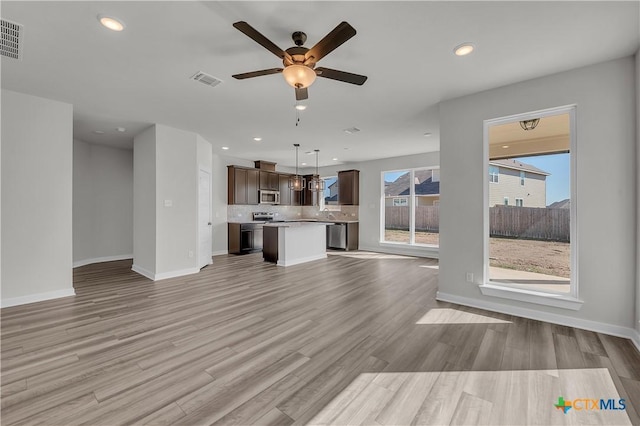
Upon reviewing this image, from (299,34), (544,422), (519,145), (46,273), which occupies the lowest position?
(544,422)

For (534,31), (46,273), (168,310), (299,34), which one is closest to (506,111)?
(534,31)

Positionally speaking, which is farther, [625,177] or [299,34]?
[625,177]

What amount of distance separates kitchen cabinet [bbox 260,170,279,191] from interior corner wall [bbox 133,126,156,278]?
3.46 metres

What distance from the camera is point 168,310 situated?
3.30 m

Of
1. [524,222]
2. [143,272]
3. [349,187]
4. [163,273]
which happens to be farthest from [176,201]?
[524,222]

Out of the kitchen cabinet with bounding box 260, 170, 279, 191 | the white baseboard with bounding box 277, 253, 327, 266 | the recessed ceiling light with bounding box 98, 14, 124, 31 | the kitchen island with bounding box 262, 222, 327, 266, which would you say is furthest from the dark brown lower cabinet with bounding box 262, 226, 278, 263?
the recessed ceiling light with bounding box 98, 14, 124, 31

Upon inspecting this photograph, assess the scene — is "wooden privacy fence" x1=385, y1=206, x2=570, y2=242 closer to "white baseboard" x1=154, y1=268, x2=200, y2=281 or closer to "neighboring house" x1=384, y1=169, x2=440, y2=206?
"neighboring house" x1=384, y1=169, x2=440, y2=206

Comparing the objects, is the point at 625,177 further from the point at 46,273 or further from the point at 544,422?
the point at 46,273

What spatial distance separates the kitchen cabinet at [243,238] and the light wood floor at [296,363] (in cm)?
370

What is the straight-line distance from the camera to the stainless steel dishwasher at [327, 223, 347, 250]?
27.5ft

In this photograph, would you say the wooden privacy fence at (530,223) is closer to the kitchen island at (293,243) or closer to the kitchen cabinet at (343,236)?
the kitchen island at (293,243)

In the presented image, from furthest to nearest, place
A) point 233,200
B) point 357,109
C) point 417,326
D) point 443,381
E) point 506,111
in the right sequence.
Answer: point 233,200 < point 357,109 < point 506,111 < point 417,326 < point 443,381

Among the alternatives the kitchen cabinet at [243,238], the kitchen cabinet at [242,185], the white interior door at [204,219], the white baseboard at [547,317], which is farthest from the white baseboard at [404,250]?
the white interior door at [204,219]

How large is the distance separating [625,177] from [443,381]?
2.72 m
